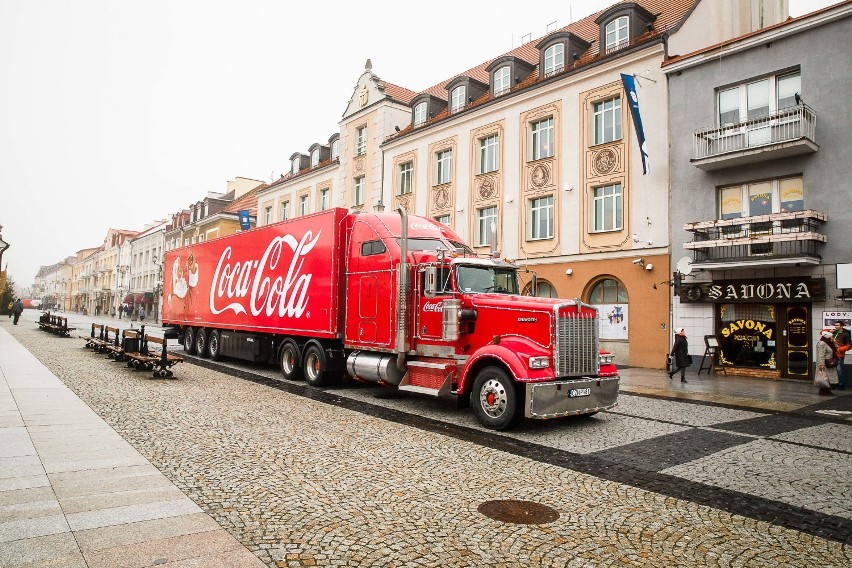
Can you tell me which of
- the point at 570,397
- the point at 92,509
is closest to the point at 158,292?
the point at 570,397

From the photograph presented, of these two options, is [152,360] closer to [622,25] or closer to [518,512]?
[518,512]

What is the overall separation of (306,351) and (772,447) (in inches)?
380

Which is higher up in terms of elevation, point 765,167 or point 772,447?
point 765,167

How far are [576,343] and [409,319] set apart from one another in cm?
324

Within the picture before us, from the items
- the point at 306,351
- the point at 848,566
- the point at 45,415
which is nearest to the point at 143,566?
the point at 848,566

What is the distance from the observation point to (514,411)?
8367 millimetres

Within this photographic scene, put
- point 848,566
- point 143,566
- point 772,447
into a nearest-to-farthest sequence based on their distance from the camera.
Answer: point 143,566, point 848,566, point 772,447

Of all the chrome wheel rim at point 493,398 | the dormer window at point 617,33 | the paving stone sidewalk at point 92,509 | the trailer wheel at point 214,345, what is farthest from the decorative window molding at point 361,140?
the paving stone sidewalk at point 92,509

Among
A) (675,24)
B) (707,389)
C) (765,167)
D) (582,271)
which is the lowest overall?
(707,389)

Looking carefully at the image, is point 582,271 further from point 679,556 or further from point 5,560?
point 5,560

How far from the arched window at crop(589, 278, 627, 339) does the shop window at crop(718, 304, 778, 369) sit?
3.31 meters

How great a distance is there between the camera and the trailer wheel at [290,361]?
1393cm

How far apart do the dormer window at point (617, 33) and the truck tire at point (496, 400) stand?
17393 mm

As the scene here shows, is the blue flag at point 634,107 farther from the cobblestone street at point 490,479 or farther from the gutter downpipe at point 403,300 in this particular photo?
the gutter downpipe at point 403,300
